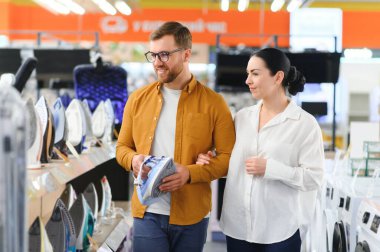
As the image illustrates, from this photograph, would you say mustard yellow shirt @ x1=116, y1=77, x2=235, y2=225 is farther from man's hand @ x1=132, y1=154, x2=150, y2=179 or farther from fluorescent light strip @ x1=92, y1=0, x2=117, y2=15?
fluorescent light strip @ x1=92, y1=0, x2=117, y2=15

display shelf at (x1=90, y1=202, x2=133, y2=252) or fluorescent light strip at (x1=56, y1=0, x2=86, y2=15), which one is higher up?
fluorescent light strip at (x1=56, y1=0, x2=86, y2=15)

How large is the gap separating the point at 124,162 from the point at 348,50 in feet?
38.3

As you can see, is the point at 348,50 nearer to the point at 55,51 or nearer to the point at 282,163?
the point at 55,51

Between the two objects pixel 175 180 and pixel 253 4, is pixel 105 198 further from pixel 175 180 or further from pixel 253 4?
pixel 253 4

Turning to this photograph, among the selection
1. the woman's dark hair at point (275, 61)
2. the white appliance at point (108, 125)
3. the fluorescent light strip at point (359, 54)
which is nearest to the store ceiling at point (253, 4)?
the fluorescent light strip at point (359, 54)

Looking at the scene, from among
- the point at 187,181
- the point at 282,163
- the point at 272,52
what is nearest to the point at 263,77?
the point at 272,52

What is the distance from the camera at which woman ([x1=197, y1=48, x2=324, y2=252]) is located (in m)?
2.68

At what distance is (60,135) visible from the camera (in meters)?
2.66

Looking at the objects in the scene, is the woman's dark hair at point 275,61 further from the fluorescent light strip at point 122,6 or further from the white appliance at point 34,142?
the fluorescent light strip at point 122,6

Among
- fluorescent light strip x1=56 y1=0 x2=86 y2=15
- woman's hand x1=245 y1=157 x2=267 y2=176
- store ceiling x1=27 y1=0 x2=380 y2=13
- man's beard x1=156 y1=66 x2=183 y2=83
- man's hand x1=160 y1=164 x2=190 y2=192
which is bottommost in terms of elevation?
man's hand x1=160 y1=164 x2=190 y2=192

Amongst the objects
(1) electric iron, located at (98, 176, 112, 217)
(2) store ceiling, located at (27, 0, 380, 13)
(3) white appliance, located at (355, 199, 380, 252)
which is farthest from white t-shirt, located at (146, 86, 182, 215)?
(2) store ceiling, located at (27, 0, 380, 13)

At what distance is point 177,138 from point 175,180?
0.74 feet

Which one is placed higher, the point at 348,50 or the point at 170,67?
the point at 348,50

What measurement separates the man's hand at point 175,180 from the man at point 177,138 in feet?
0.06
